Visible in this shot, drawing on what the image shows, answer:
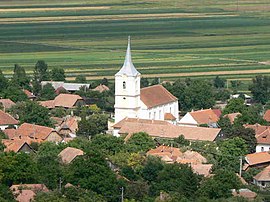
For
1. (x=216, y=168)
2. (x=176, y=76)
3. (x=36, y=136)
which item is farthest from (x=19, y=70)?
(x=216, y=168)

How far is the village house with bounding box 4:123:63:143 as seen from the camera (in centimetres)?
6575

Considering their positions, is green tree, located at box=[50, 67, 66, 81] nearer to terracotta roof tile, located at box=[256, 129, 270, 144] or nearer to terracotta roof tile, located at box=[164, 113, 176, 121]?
terracotta roof tile, located at box=[164, 113, 176, 121]

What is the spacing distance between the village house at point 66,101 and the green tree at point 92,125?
9.42 meters

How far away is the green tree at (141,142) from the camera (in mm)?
61219

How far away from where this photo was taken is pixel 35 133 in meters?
66.6

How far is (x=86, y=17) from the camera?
574 ft

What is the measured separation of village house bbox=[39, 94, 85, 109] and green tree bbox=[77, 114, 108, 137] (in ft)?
30.9

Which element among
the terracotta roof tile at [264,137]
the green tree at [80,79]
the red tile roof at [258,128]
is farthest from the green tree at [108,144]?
the green tree at [80,79]

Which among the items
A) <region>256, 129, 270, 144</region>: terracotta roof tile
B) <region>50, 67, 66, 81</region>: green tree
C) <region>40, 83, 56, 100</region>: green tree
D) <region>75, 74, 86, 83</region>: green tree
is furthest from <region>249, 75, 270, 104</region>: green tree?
<region>256, 129, 270, 144</region>: terracotta roof tile

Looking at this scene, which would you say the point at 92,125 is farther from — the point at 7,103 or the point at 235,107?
the point at 7,103

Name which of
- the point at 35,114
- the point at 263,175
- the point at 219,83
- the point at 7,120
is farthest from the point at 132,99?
the point at 219,83

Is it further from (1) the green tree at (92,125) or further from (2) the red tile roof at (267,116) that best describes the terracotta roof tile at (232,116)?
(1) the green tree at (92,125)

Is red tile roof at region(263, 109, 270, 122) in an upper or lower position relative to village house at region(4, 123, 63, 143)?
lower

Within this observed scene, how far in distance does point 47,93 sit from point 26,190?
3824 centimetres
